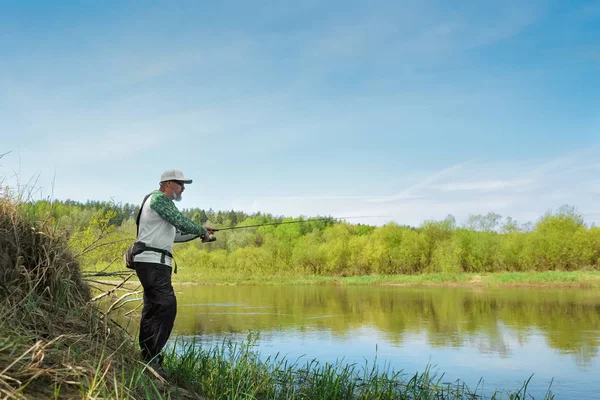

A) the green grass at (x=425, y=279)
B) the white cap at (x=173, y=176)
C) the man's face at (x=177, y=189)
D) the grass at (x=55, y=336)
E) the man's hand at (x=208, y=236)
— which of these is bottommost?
the green grass at (x=425, y=279)

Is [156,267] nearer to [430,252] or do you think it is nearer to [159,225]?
[159,225]

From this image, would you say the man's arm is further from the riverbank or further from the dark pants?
the riverbank

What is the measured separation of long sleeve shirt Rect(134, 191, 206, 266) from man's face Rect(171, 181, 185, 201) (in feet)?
0.55

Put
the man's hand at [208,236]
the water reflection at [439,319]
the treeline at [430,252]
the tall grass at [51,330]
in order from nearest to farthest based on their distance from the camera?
the tall grass at [51,330]
the man's hand at [208,236]
the water reflection at [439,319]
the treeline at [430,252]

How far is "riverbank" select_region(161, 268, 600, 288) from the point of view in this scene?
37.3 meters

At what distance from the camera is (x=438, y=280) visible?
137 feet

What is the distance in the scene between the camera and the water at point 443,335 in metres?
9.88

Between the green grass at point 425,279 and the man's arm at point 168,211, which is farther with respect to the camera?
the green grass at point 425,279

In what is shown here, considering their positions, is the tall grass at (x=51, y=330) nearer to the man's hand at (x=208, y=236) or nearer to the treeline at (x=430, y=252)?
the man's hand at (x=208, y=236)

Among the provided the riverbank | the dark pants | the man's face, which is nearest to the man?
the dark pants

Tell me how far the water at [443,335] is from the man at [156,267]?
1.22 m

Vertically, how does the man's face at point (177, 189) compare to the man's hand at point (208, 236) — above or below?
above

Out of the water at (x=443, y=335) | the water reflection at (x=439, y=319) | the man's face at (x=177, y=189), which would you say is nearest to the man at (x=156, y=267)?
the man's face at (x=177, y=189)

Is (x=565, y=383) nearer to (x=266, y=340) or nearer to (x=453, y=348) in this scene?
(x=453, y=348)
